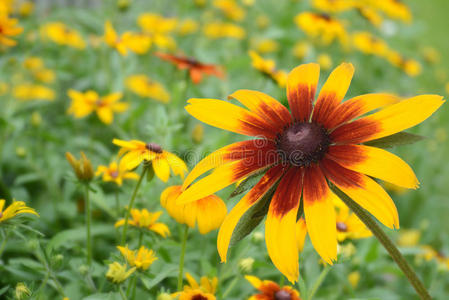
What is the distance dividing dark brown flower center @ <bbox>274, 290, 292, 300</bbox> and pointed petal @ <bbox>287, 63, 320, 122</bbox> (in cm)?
37

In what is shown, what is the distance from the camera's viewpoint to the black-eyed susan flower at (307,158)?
74 cm

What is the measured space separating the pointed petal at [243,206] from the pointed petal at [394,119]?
0.48ft

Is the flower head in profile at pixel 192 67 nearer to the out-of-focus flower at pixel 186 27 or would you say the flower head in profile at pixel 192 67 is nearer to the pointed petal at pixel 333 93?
the pointed petal at pixel 333 93

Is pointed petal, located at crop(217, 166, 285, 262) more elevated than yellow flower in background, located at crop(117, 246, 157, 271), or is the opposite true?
pointed petal, located at crop(217, 166, 285, 262)

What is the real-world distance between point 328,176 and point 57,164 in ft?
4.39

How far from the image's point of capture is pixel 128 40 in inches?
75.2

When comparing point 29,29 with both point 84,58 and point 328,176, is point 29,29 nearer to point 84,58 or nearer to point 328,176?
point 84,58

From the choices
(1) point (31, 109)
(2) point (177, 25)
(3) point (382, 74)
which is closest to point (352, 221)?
(1) point (31, 109)

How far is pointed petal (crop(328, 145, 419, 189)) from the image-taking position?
0.73 m

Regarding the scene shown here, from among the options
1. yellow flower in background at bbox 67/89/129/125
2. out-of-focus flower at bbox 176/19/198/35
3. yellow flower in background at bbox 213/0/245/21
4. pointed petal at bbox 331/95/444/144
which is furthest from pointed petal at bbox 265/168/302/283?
yellow flower in background at bbox 213/0/245/21

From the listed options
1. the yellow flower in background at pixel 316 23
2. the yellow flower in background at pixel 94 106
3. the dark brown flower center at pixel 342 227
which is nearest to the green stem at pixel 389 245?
the dark brown flower center at pixel 342 227

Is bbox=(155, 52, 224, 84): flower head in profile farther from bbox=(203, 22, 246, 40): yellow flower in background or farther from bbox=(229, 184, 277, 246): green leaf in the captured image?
bbox=(203, 22, 246, 40): yellow flower in background

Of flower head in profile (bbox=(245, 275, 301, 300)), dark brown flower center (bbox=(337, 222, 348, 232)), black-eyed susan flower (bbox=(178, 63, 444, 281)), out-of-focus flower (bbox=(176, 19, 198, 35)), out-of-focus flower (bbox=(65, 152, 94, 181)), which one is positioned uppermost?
out-of-focus flower (bbox=(176, 19, 198, 35))

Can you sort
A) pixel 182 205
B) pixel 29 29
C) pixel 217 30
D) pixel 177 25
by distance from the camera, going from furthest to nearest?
pixel 217 30 < pixel 177 25 < pixel 29 29 < pixel 182 205
